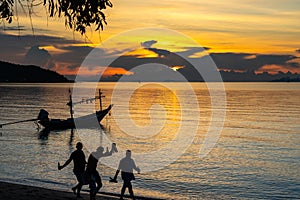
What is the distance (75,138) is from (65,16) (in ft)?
133

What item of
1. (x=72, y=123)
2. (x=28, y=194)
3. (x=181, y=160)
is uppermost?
(x=28, y=194)

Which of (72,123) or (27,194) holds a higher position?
(27,194)

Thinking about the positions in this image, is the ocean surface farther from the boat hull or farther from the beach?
the beach

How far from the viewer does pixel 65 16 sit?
34.9 ft

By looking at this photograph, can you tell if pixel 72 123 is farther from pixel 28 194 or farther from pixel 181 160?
pixel 28 194

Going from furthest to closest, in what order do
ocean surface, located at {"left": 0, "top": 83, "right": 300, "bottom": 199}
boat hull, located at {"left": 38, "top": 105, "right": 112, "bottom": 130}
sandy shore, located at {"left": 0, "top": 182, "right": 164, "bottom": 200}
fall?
boat hull, located at {"left": 38, "top": 105, "right": 112, "bottom": 130} → ocean surface, located at {"left": 0, "top": 83, "right": 300, "bottom": 199} → sandy shore, located at {"left": 0, "top": 182, "right": 164, "bottom": 200}

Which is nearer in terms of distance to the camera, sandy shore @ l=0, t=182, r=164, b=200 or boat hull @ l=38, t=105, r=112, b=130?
sandy shore @ l=0, t=182, r=164, b=200

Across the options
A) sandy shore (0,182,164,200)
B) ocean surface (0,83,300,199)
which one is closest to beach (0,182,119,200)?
sandy shore (0,182,164,200)

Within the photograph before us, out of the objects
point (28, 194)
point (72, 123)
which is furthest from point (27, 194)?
point (72, 123)

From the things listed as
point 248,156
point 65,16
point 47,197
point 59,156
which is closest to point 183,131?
point 248,156

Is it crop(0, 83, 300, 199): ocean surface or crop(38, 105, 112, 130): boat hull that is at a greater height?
crop(0, 83, 300, 199): ocean surface

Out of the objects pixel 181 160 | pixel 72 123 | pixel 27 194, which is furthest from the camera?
pixel 72 123

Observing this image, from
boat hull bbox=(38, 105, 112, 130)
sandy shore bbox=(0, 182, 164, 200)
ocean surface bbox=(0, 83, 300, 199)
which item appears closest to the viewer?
sandy shore bbox=(0, 182, 164, 200)

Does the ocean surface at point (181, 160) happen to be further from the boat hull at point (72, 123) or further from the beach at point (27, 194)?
the beach at point (27, 194)
